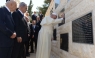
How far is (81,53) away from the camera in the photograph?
3160 mm

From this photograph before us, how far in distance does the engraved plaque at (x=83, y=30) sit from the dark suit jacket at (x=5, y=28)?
4.58 feet

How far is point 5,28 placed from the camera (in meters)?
3.03

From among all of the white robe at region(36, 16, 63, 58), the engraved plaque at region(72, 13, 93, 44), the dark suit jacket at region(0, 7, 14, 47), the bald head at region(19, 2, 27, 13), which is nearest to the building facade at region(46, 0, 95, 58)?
the engraved plaque at region(72, 13, 93, 44)

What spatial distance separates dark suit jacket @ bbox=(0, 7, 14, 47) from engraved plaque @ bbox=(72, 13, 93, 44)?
4.58 feet

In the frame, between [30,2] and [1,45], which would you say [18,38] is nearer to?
[1,45]

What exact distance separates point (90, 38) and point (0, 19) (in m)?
1.70

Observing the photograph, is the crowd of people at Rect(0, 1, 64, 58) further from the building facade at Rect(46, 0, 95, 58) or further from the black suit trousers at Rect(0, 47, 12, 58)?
the building facade at Rect(46, 0, 95, 58)

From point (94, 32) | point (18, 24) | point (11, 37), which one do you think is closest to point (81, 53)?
point (94, 32)

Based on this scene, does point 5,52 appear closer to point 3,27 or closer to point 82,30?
point 3,27

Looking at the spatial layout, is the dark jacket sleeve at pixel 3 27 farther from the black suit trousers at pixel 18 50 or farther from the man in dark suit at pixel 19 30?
the black suit trousers at pixel 18 50

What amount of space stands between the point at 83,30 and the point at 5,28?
4.93ft

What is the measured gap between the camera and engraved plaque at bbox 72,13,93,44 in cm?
274

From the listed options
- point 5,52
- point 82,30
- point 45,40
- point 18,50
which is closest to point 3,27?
point 5,52

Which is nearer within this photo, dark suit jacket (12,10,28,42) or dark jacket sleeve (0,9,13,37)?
dark jacket sleeve (0,9,13,37)
